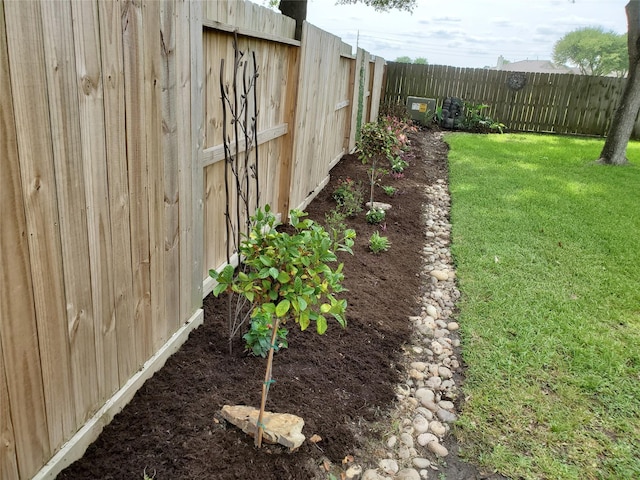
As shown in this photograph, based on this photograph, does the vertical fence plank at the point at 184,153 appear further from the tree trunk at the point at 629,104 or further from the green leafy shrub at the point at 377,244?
the tree trunk at the point at 629,104

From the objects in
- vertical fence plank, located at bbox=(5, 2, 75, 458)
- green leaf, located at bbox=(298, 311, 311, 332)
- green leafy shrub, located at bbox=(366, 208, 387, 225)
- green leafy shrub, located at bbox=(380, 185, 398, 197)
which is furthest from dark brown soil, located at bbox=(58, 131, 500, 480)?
green leafy shrub, located at bbox=(380, 185, 398, 197)

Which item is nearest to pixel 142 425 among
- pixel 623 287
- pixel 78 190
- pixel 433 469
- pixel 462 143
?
pixel 78 190

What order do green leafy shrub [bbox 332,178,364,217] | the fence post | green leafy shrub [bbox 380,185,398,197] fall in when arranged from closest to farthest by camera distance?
the fence post, green leafy shrub [bbox 332,178,364,217], green leafy shrub [bbox 380,185,398,197]

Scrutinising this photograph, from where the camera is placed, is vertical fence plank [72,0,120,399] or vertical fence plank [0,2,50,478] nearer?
vertical fence plank [0,2,50,478]

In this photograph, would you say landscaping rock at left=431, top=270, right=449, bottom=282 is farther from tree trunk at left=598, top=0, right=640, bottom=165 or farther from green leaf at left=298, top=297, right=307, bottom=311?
tree trunk at left=598, top=0, right=640, bottom=165

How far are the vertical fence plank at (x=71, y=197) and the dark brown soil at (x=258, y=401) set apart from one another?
30 cm

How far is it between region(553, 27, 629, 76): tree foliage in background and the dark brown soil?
48000 mm

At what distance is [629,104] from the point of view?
9.45 meters

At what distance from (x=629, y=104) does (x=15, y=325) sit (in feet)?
36.1

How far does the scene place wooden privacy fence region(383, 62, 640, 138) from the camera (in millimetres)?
14227

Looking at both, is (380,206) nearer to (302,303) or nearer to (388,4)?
(302,303)

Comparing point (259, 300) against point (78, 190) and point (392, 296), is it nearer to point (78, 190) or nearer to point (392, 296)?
point (78, 190)

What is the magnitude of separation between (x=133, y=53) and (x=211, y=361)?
1.58 m

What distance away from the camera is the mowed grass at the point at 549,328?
8.00 feet
